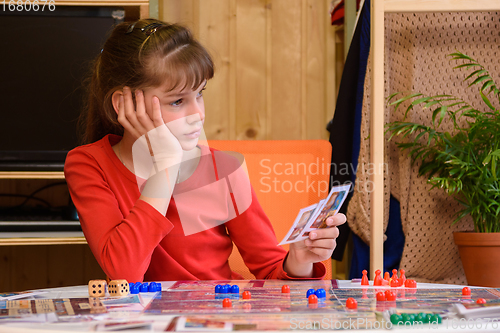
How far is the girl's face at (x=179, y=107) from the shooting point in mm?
979

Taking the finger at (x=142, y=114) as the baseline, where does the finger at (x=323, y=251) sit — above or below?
below

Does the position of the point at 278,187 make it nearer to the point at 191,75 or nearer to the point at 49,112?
the point at 191,75

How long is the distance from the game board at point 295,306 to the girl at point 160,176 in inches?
7.1

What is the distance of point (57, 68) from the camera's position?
159 cm

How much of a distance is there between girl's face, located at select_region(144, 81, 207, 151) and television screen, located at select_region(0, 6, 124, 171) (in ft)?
2.34

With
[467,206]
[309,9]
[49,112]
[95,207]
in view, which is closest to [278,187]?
[95,207]

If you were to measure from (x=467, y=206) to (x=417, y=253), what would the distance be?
240 mm

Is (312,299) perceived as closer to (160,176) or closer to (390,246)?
(160,176)

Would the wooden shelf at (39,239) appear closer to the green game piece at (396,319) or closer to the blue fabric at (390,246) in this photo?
the blue fabric at (390,246)

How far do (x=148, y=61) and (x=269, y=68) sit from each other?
1.23m

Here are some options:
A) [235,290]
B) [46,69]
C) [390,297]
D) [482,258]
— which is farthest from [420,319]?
[46,69]

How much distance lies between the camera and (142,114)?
0.99 metres

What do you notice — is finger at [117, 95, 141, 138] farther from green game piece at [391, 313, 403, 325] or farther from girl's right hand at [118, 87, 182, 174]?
green game piece at [391, 313, 403, 325]

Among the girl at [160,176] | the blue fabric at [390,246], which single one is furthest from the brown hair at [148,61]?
the blue fabric at [390,246]
